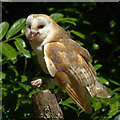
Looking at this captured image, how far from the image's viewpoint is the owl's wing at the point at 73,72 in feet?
6.97

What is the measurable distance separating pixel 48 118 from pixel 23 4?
2.05 m

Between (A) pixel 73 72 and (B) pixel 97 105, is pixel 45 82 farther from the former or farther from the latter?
(B) pixel 97 105

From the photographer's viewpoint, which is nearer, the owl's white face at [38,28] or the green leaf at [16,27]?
the owl's white face at [38,28]

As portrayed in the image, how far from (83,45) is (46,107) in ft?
3.10

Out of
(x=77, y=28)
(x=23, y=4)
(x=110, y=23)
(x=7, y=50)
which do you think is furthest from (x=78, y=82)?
(x=23, y=4)

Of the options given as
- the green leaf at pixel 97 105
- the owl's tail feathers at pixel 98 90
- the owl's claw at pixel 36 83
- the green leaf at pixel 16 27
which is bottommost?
the green leaf at pixel 97 105

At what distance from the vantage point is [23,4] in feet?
11.8

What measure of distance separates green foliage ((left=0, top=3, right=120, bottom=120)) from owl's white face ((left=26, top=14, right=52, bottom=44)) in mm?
234

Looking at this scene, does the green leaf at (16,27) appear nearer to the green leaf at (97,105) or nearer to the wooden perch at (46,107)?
the wooden perch at (46,107)

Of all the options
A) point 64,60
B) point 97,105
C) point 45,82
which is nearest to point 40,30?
point 64,60

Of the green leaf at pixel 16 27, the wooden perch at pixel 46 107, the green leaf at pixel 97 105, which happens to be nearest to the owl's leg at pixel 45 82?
the wooden perch at pixel 46 107

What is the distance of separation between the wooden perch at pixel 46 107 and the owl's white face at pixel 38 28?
474 mm

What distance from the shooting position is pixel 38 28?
7.19 ft

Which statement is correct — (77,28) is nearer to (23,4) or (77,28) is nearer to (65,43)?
(65,43)
